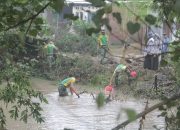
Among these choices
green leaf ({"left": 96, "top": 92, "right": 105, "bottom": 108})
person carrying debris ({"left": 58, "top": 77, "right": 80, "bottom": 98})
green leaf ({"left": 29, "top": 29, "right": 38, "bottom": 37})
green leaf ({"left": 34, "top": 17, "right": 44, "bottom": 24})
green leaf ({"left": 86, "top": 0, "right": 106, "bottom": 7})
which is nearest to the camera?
green leaf ({"left": 96, "top": 92, "right": 105, "bottom": 108})

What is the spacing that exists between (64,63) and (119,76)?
8.80 feet

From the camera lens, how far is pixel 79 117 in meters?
12.6

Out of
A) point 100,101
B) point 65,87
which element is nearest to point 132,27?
point 100,101

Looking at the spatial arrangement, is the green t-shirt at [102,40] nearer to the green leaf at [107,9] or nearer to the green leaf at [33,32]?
the green leaf at [33,32]

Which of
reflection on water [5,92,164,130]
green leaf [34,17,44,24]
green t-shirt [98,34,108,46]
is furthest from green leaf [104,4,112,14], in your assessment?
green t-shirt [98,34,108,46]

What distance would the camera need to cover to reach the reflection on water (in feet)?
37.2

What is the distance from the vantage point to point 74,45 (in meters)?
22.8

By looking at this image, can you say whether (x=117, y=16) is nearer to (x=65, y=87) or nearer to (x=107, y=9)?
(x=107, y=9)

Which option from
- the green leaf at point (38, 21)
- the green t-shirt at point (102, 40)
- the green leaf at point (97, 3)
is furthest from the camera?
the green t-shirt at point (102, 40)

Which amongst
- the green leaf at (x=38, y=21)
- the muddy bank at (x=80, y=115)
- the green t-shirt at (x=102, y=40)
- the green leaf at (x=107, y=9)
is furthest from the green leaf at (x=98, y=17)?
the green t-shirt at (x=102, y=40)

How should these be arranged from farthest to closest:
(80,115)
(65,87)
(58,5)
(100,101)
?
1. (65,87)
2. (80,115)
3. (58,5)
4. (100,101)

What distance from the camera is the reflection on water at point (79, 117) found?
37.2 ft

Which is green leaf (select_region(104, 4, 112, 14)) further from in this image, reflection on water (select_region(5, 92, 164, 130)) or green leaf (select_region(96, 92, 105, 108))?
reflection on water (select_region(5, 92, 164, 130))

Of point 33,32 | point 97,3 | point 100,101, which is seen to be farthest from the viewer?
point 33,32
